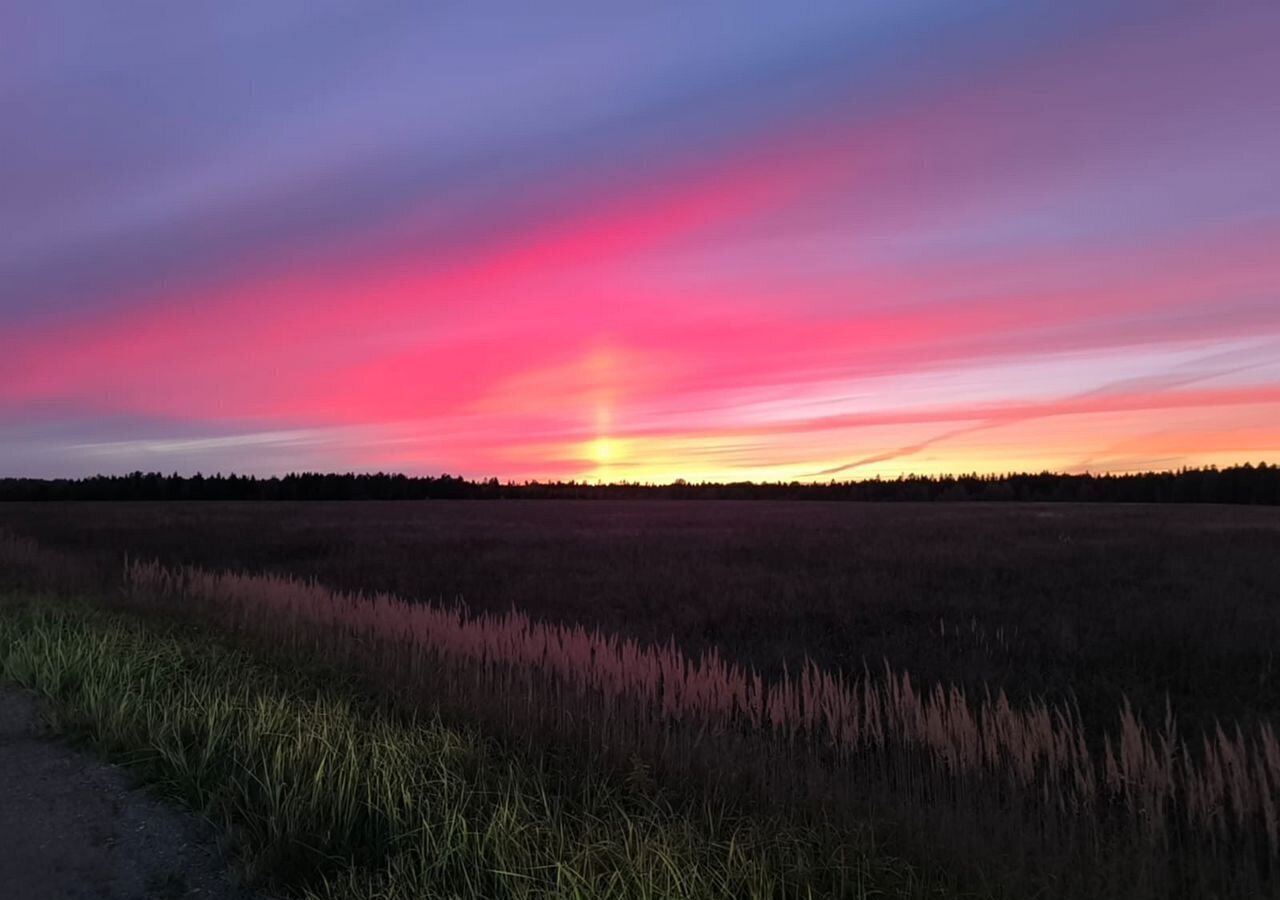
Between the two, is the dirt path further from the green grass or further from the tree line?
the tree line

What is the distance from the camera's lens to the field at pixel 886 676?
6113 millimetres

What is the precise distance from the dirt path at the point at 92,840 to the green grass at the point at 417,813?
18 cm

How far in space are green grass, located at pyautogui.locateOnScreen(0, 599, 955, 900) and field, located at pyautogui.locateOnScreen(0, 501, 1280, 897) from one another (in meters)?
0.32

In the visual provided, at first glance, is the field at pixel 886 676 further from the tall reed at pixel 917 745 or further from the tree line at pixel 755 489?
the tree line at pixel 755 489

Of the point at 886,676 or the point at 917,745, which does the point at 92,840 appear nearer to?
the point at 917,745

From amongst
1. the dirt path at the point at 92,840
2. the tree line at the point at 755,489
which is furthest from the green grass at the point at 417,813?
the tree line at the point at 755,489

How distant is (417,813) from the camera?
5273 mm

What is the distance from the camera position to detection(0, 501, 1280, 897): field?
20.1ft

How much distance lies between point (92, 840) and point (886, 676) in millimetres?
9210

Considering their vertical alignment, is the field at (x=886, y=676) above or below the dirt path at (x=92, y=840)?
below

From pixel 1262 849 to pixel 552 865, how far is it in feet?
17.9

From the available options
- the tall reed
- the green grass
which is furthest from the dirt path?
the tall reed

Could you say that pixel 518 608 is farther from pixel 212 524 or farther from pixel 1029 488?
pixel 1029 488

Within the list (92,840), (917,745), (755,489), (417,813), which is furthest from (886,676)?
(755,489)
